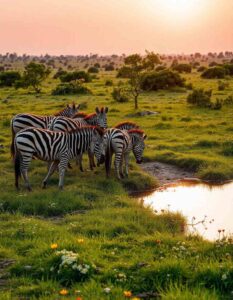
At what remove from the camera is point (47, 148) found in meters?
11.4

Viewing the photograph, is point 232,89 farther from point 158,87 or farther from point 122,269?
point 122,269

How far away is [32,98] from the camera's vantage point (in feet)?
96.0

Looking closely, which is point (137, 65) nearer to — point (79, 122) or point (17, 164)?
point (79, 122)

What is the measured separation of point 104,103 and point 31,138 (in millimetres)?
15393

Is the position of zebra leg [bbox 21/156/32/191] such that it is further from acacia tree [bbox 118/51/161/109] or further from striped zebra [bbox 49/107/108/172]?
acacia tree [bbox 118/51/161/109]

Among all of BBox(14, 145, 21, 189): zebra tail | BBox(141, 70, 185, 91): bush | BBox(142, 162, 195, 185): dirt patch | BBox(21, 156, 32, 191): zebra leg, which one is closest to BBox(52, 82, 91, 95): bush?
BBox(141, 70, 185, 91): bush

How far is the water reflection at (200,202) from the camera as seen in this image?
9.80 meters

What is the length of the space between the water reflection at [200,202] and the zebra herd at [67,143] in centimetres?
136

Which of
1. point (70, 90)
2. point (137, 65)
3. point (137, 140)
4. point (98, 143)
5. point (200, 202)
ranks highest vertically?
point (137, 65)

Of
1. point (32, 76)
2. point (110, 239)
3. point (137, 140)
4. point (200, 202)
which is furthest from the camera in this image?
point (32, 76)

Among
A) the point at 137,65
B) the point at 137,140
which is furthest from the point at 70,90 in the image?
the point at 137,140

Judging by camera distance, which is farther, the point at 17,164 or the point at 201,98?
the point at 201,98

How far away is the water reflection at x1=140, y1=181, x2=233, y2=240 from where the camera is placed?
32.2 ft

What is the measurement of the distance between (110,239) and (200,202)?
4108 millimetres
